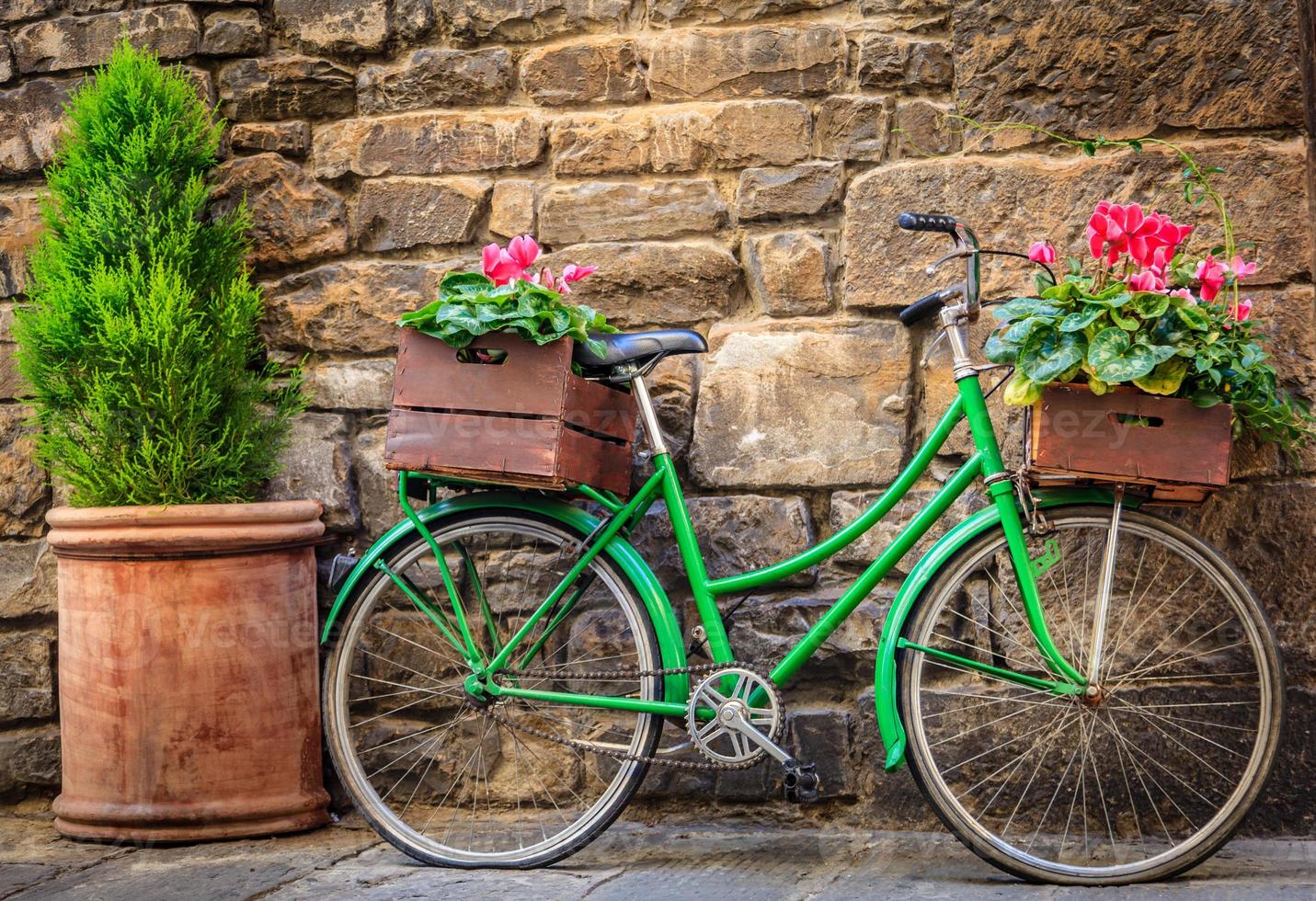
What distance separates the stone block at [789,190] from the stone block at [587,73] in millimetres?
403

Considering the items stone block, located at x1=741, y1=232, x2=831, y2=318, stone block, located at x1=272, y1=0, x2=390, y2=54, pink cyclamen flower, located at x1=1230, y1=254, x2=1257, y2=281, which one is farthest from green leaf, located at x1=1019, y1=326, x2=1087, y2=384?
stone block, located at x1=272, y1=0, x2=390, y2=54

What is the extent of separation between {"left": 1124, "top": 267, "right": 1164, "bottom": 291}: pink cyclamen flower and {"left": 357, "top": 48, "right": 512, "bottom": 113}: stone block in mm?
1746

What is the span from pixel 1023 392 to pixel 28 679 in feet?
9.47

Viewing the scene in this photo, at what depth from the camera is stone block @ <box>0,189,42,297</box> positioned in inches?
145

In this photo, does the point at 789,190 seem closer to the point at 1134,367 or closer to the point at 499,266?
the point at 499,266

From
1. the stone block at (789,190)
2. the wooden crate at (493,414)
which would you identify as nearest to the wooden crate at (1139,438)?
the stone block at (789,190)

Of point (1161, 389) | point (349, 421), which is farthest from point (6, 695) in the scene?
point (1161, 389)

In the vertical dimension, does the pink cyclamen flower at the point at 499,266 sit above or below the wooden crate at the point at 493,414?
above

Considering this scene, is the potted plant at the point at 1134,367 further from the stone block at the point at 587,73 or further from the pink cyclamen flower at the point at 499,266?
the stone block at the point at 587,73

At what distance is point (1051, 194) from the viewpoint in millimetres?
3160

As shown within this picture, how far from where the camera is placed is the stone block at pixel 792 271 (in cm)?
327

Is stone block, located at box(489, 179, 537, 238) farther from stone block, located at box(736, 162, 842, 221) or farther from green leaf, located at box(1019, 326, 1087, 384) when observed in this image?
green leaf, located at box(1019, 326, 1087, 384)

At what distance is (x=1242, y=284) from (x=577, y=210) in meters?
1.71

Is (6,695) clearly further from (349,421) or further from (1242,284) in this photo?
(1242,284)
